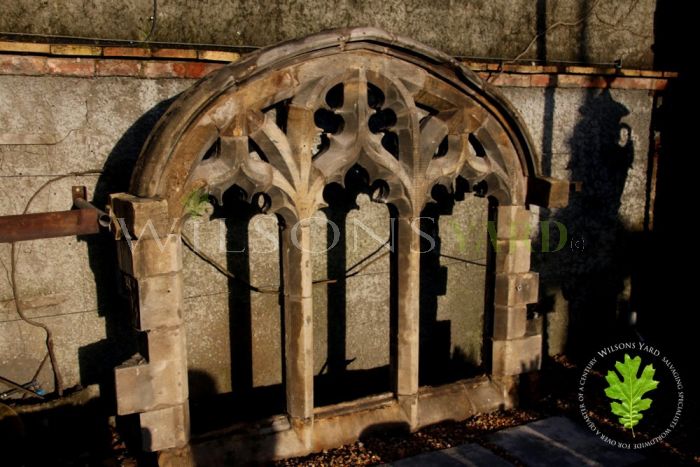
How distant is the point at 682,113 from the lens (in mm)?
7938

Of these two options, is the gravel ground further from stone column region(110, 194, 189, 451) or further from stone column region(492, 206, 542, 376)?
stone column region(110, 194, 189, 451)

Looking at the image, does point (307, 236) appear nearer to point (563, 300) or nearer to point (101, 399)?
point (101, 399)

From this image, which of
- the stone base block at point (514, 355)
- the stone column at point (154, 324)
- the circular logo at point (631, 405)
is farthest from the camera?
the stone base block at point (514, 355)

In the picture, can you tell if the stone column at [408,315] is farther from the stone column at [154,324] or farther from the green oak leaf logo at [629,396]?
the stone column at [154,324]

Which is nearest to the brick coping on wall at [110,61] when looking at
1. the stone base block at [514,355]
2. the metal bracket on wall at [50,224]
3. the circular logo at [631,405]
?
the metal bracket on wall at [50,224]

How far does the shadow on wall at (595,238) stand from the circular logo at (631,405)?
1.11m

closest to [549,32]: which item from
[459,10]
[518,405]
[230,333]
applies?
[459,10]

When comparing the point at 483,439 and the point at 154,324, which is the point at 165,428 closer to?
the point at 154,324

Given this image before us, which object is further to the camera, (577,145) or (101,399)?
(577,145)

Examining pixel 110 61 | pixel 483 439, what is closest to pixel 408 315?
pixel 483 439

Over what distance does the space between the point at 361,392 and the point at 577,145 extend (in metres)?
3.56

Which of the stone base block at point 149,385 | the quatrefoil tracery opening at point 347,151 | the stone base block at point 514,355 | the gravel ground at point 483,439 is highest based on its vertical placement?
the quatrefoil tracery opening at point 347,151

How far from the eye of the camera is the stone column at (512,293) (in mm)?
6094

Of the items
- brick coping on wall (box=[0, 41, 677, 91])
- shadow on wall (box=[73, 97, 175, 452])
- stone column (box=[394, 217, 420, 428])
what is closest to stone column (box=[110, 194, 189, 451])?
shadow on wall (box=[73, 97, 175, 452])
